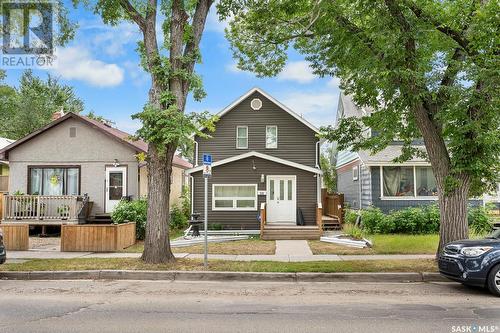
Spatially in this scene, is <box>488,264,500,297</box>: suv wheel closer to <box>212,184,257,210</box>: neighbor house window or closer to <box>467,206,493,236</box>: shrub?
<box>467,206,493,236</box>: shrub

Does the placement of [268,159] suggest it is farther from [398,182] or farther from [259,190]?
[398,182]

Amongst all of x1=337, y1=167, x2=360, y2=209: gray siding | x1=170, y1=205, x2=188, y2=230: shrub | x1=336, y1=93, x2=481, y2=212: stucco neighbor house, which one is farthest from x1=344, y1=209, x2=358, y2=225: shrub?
x1=170, y1=205, x2=188, y2=230: shrub

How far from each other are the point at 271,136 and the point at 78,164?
9610 mm

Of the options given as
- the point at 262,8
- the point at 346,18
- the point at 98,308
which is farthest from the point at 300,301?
the point at 262,8

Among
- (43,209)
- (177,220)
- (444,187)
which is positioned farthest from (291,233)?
(43,209)

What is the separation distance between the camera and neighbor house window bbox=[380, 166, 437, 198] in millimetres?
21297

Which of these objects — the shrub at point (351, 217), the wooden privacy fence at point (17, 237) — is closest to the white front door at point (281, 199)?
the shrub at point (351, 217)

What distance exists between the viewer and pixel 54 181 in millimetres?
21406

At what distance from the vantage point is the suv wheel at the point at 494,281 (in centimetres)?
848

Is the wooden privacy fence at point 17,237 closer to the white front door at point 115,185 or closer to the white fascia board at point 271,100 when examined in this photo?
the white front door at point 115,185

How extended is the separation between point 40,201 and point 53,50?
7.07 m

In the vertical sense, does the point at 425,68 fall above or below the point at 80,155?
above

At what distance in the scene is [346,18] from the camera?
12.3 meters

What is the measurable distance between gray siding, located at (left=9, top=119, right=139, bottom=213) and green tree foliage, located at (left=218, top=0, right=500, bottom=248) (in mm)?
10075
